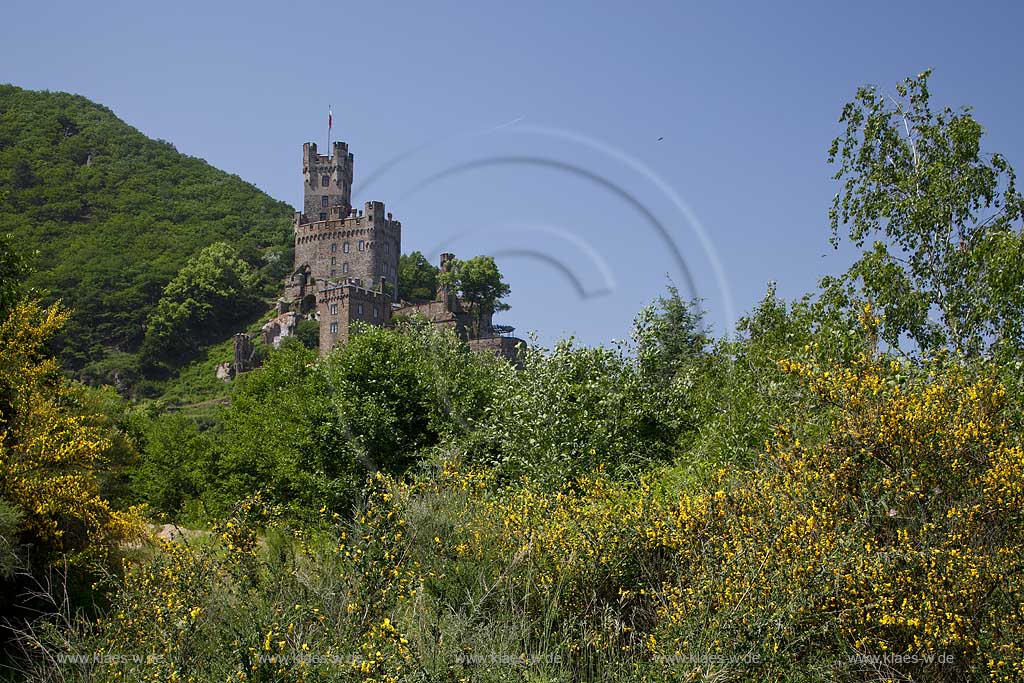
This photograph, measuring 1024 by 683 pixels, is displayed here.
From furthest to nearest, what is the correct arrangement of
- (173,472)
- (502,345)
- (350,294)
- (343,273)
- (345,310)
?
(343,273)
(350,294)
(345,310)
(502,345)
(173,472)

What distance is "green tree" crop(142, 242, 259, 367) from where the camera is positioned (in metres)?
108

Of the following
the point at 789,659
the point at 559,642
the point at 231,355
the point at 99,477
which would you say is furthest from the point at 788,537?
the point at 231,355

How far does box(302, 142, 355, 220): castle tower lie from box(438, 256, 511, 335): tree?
1095 inches

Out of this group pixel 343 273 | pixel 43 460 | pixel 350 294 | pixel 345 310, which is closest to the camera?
pixel 43 460

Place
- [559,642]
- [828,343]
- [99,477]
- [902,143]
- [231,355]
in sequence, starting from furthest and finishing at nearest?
[231,355], [99,477], [902,143], [828,343], [559,642]

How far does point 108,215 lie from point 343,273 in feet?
120

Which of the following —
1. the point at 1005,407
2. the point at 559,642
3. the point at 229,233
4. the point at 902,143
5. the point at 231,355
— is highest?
the point at 229,233

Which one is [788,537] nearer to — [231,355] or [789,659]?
[789,659]

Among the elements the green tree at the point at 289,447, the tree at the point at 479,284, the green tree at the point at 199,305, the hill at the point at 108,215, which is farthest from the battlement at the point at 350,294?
the green tree at the point at 289,447

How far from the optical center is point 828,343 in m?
21.2

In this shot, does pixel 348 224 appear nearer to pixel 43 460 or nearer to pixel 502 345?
pixel 502 345

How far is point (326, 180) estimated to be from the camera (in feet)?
398

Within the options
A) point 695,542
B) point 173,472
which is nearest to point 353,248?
point 173,472

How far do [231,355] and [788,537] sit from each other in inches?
3882
